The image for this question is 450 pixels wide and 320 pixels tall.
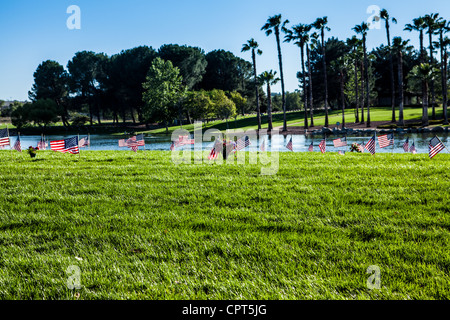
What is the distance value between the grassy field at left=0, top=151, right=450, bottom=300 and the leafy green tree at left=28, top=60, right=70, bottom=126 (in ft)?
345

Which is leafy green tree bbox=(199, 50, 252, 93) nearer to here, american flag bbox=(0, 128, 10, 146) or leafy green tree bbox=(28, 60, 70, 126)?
leafy green tree bbox=(28, 60, 70, 126)

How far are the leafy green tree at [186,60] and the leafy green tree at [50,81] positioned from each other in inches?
1388

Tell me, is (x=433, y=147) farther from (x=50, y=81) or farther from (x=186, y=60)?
(x=50, y=81)

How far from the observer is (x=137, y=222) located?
19.1 feet

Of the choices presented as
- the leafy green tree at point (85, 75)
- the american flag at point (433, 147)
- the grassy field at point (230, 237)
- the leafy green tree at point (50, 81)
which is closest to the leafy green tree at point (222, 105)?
the leafy green tree at point (85, 75)

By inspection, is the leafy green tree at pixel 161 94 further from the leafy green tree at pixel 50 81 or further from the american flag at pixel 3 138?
the american flag at pixel 3 138

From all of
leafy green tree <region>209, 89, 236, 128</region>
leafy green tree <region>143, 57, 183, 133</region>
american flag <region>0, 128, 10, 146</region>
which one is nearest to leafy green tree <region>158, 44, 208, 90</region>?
leafy green tree <region>143, 57, 183, 133</region>

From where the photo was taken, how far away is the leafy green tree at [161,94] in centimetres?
6844

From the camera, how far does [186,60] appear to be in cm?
8812

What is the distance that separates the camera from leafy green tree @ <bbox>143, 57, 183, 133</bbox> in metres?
68.4
